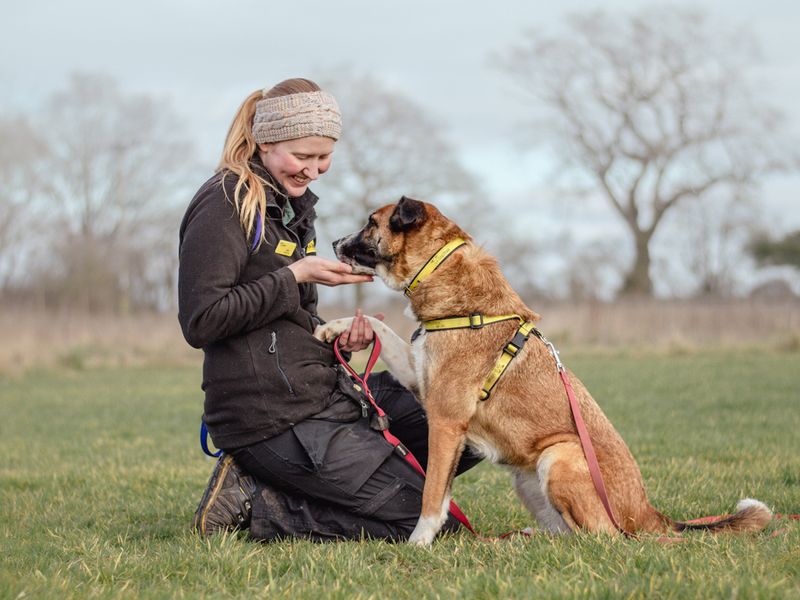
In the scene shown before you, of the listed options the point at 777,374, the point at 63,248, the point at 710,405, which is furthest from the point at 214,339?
the point at 63,248

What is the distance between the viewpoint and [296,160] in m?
4.49

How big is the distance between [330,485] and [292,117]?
1.88 metres

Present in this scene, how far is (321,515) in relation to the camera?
4.45 metres

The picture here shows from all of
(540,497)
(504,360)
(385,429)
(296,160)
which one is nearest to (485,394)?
(504,360)

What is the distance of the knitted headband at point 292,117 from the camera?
438cm

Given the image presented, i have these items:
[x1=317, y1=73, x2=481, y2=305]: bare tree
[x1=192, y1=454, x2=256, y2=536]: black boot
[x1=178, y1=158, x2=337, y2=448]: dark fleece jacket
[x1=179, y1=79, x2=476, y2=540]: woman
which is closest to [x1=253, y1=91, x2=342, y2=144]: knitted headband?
[x1=179, y1=79, x2=476, y2=540]: woman

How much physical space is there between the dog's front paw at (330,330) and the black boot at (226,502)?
0.80 metres

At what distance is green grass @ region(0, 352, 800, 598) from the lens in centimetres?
313

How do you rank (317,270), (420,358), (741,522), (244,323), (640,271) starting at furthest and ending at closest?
(640,271)
(420,358)
(317,270)
(244,323)
(741,522)

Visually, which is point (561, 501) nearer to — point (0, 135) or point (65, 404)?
point (65, 404)

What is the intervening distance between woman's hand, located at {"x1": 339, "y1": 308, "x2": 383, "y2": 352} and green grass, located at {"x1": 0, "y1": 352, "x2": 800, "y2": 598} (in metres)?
1.16

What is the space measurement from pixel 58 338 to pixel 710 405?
14.9 meters

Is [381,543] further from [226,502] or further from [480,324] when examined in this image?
[480,324]

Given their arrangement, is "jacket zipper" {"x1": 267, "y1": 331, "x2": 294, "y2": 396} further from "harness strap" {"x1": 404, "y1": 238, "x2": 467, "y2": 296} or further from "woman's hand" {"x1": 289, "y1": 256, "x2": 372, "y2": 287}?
"harness strap" {"x1": 404, "y1": 238, "x2": 467, "y2": 296}
